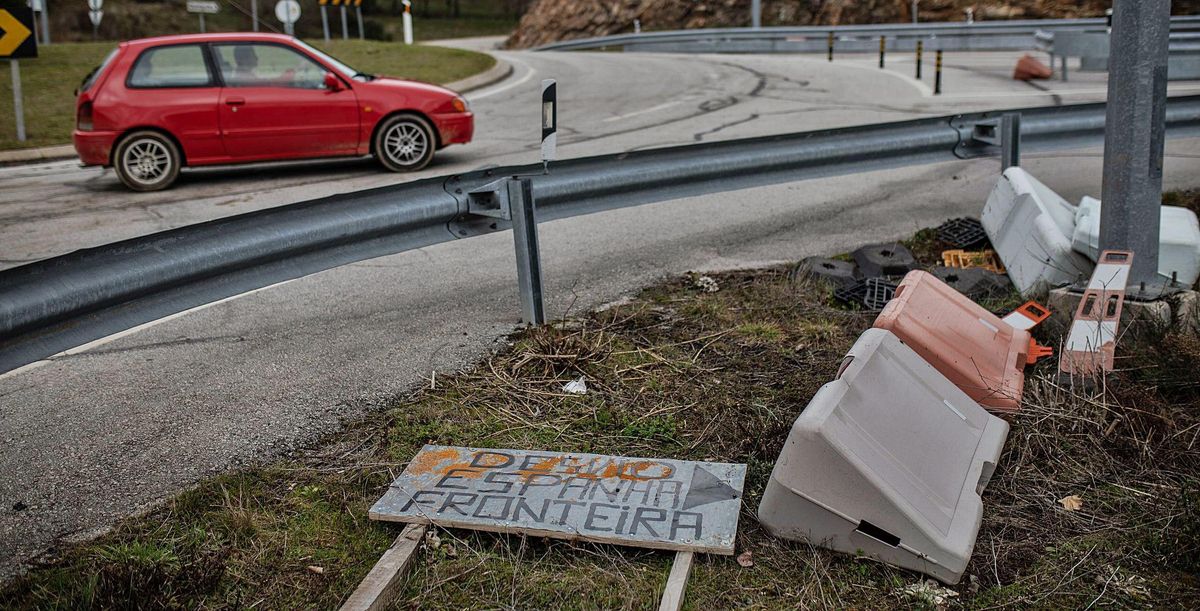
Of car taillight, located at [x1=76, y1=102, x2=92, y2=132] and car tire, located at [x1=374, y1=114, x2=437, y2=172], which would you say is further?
car tire, located at [x1=374, y1=114, x2=437, y2=172]

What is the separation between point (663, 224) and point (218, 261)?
15.1 ft

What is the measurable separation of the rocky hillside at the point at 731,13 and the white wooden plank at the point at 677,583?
34.1 metres

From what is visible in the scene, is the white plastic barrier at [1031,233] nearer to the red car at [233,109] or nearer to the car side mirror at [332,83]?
the red car at [233,109]

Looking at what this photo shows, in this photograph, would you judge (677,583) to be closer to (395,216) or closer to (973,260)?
(395,216)

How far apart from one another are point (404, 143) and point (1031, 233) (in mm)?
7059

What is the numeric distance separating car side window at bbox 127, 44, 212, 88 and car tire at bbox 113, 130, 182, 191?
1.81 ft

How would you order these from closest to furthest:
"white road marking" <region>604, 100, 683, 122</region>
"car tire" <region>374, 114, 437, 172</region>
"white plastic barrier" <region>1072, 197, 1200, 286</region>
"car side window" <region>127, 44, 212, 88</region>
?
"white plastic barrier" <region>1072, 197, 1200, 286</region> < "car side window" <region>127, 44, 212, 88</region> < "car tire" <region>374, 114, 437, 172</region> < "white road marking" <region>604, 100, 683, 122</region>

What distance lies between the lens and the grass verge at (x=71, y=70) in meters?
15.3

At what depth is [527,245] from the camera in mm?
5383

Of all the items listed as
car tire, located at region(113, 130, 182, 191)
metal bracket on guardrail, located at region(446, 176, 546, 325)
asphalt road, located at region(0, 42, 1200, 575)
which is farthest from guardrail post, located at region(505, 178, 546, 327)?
car tire, located at region(113, 130, 182, 191)

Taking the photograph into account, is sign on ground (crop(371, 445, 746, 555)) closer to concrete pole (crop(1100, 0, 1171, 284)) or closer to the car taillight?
concrete pole (crop(1100, 0, 1171, 284))

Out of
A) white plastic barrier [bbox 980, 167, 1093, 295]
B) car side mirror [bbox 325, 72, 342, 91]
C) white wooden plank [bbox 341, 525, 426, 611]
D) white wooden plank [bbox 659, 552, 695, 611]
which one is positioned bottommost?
white wooden plank [bbox 659, 552, 695, 611]

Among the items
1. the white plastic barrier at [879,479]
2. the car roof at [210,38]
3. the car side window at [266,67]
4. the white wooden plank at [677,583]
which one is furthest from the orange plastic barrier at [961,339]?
the car roof at [210,38]

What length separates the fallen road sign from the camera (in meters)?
13.7
